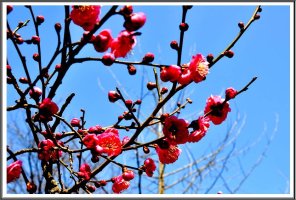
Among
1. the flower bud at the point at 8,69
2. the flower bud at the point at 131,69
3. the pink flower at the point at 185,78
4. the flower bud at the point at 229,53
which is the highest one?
the flower bud at the point at 8,69

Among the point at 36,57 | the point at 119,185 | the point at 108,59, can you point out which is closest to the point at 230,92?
the point at 108,59

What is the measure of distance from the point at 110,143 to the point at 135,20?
648mm

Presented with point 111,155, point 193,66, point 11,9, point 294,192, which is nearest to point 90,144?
point 111,155

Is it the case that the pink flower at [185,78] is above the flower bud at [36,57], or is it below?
below

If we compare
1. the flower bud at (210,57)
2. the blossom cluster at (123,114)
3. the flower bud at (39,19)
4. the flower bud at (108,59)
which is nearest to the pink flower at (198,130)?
the blossom cluster at (123,114)

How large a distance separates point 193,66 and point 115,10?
1.49 ft

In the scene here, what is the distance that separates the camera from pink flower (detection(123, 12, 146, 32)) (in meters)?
1.55

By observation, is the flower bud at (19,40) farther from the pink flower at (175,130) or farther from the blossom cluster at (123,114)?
the pink flower at (175,130)

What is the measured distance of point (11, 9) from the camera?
1.85m

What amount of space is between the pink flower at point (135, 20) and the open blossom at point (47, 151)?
719 mm

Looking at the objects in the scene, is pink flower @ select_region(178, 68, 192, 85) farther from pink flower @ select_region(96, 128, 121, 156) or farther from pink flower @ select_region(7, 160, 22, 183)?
pink flower @ select_region(7, 160, 22, 183)

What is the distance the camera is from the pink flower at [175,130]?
6.06 feet

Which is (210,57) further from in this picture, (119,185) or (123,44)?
(119,185)

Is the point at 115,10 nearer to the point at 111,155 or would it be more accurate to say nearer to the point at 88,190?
the point at 111,155
